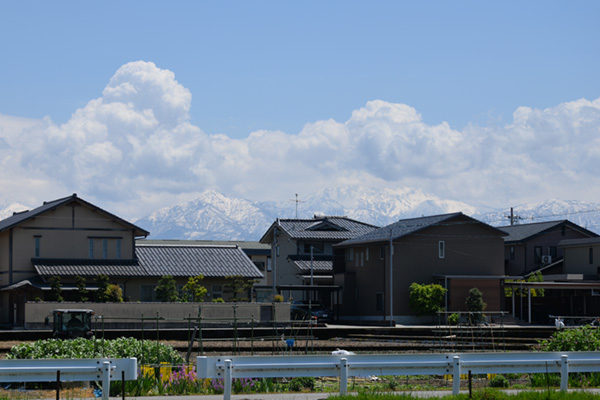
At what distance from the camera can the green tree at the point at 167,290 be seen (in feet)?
169

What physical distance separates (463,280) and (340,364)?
43.9 meters

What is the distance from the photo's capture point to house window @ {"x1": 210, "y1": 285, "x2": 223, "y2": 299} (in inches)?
2238

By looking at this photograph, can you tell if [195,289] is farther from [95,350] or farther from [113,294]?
[95,350]

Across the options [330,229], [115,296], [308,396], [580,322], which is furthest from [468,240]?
[308,396]

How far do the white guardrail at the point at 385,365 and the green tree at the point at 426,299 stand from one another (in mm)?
38536

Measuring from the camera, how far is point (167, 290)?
51844 mm

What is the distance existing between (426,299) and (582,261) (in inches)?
656

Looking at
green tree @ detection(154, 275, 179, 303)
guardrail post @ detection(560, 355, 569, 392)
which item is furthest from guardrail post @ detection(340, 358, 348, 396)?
green tree @ detection(154, 275, 179, 303)

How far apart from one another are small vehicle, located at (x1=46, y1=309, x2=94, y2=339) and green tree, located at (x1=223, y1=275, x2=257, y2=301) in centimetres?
1922

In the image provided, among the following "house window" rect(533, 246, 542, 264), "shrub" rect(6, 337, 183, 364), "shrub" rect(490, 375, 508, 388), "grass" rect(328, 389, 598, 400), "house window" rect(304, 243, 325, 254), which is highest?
"house window" rect(304, 243, 325, 254)

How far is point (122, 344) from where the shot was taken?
20828 millimetres

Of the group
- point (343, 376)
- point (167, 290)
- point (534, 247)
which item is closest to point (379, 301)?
point (167, 290)

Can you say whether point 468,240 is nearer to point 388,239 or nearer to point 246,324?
point 388,239

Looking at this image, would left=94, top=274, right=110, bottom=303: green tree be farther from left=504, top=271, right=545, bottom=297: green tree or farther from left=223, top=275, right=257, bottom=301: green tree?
left=504, top=271, right=545, bottom=297: green tree
